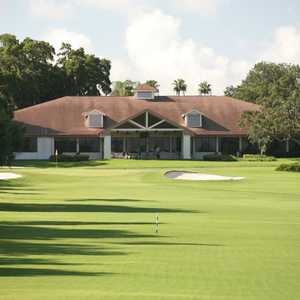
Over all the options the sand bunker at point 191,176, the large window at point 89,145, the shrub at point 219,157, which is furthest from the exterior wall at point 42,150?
the sand bunker at point 191,176

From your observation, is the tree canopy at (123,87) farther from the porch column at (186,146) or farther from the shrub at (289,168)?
the shrub at (289,168)

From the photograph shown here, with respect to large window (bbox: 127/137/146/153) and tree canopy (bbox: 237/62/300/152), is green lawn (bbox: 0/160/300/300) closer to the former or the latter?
tree canopy (bbox: 237/62/300/152)

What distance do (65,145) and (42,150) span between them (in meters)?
2.56

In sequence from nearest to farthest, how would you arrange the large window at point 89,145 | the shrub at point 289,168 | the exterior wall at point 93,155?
the shrub at point 289,168 < the exterior wall at point 93,155 < the large window at point 89,145

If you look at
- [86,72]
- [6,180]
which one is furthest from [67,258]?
[86,72]

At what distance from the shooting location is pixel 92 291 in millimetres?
12039

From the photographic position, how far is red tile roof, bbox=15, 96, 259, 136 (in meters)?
86.9

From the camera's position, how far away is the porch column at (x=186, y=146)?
8681 cm

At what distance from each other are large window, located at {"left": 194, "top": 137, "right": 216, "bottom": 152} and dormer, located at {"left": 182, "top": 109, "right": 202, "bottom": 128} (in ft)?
5.18

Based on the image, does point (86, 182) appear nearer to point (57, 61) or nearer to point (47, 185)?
point (47, 185)

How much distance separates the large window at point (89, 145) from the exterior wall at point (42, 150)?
10.4ft

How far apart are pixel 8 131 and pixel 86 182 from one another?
21897mm

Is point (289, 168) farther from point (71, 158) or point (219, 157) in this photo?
point (71, 158)

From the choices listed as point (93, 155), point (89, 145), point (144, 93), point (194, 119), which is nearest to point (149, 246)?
point (93, 155)
